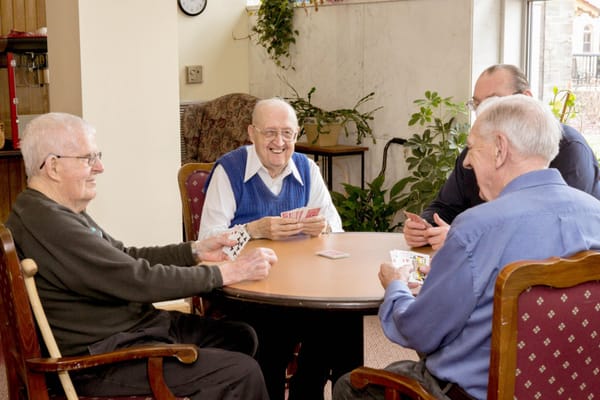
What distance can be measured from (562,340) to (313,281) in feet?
3.08

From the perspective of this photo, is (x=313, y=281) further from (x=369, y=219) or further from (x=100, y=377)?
(x=369, y=219)

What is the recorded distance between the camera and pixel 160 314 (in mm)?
2777

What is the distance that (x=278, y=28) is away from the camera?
22.3 ft

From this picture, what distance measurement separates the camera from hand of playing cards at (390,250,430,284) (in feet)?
8.74

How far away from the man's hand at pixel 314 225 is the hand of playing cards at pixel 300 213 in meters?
0.02

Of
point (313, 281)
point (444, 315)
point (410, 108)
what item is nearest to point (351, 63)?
point (410, 108)

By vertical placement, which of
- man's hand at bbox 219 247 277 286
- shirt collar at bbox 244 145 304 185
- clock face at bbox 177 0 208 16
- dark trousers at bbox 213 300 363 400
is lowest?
dark trousers at bbox 213 300 363 400

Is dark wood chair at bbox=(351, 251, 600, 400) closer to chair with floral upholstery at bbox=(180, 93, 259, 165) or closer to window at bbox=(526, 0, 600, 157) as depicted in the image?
window at bbox=(526, 0, 600, 157)

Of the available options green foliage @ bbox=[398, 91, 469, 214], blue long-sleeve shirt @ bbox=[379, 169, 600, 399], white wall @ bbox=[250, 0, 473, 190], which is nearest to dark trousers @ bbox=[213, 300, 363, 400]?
blue long-sleeve shirt @ bbox=[379, 169, 600, 399]

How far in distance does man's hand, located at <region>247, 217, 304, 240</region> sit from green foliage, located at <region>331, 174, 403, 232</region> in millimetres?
2330

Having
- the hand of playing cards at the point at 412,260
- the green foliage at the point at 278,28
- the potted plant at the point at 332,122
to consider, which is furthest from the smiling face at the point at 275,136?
the green foliage at the point at 278,28

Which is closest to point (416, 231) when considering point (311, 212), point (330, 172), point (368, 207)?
point (311, 212)

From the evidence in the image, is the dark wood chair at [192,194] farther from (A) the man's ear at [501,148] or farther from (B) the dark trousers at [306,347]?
(A) the man's ear at [501,148]

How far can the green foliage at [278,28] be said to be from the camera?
6.71 meters
